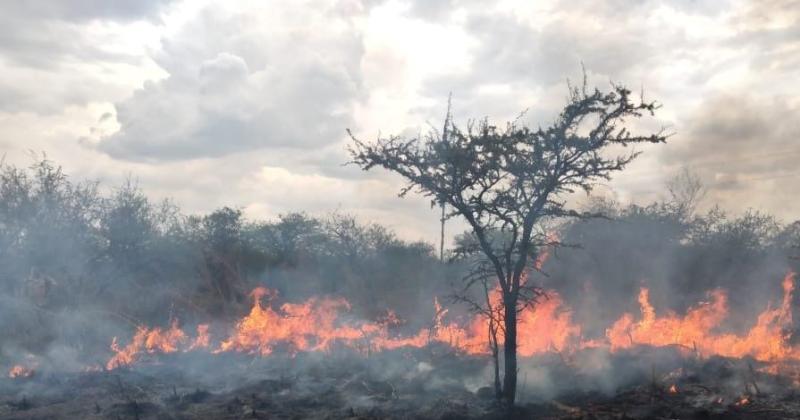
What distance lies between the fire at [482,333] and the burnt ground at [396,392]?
1319 mm

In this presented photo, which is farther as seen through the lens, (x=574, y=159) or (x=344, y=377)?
(x=344, y=377)

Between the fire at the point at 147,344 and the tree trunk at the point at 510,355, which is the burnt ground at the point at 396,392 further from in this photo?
the fire at the point at 147,344

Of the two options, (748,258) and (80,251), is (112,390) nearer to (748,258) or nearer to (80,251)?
(80,251)

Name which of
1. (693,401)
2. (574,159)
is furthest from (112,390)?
(693,401)

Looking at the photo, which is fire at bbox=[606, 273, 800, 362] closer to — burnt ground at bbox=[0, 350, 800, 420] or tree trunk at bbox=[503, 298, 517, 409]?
burnt ground at bbox=[0, 350, 800, 420]

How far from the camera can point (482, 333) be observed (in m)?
26.4

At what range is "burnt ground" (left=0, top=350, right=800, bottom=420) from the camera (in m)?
16.2

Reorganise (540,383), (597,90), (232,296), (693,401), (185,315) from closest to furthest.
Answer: (597,90)
(693,401)
(540,383)
(185,315)
(232,296)

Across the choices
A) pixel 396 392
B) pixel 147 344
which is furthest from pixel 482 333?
pixel 147 344

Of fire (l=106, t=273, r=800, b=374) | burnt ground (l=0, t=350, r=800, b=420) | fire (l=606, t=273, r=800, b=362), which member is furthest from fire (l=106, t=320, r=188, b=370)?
fire (l=606, t=273, r=800, b=362)

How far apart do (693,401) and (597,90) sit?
28.7ft

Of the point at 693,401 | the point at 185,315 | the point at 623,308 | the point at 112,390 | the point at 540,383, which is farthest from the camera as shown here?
the point at 185,315

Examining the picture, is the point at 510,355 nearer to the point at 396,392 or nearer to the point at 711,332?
the point at 396,392

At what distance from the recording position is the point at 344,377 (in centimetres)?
2275
